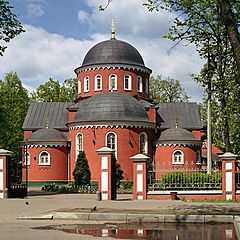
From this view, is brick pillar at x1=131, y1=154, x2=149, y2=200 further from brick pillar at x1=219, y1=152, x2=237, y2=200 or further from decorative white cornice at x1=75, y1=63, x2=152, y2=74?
decorative white cornice at x1=75, y1=63, x2=152, y2=74

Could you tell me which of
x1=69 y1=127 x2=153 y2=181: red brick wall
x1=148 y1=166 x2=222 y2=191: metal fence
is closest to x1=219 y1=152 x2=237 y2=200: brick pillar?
x1=148 y1=166 x2=222 y2=191: metal fence

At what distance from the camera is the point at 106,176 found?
79.4 ft

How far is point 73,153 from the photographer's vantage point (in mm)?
43156

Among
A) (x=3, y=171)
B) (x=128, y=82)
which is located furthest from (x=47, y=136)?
(x=3, y=171)

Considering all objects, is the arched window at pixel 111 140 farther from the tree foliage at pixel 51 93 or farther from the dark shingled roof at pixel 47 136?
the tree foliage at pixel 51 93

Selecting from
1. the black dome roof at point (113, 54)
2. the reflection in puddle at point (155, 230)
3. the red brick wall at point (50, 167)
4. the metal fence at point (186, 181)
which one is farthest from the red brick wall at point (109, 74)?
the reflection in puddle at point (155, 230)

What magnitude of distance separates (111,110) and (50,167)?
7807mm

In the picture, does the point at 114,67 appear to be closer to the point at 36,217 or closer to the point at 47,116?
the point at 47,116

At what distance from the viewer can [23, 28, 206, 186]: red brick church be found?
134ft

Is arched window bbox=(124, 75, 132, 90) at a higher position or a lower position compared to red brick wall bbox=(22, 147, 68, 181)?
higher

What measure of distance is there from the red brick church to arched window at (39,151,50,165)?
2.4 inches

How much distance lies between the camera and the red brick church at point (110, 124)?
41.0 meters

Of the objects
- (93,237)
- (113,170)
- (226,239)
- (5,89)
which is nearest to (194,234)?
(226,239)

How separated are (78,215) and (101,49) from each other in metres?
35.0
